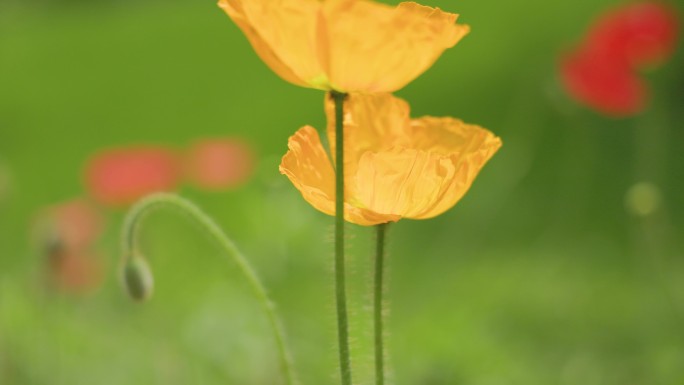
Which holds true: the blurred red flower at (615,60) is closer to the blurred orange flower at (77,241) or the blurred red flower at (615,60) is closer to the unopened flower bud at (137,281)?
the blurred orange flower at (77,241)

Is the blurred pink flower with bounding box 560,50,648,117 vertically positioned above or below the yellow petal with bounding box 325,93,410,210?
below

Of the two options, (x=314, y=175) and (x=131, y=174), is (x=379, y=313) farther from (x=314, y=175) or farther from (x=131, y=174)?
(x=131, y=174)

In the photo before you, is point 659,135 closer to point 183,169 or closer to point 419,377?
point 183,169

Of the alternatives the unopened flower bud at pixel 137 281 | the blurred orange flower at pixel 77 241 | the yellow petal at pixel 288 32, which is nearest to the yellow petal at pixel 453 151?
the yellow petal at pixel 288 32

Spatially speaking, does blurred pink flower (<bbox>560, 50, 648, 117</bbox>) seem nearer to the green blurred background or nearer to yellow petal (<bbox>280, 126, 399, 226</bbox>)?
the green blurred background

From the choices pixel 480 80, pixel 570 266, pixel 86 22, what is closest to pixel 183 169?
pixel 570 266

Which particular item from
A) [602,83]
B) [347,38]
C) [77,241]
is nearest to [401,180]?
[347,38]

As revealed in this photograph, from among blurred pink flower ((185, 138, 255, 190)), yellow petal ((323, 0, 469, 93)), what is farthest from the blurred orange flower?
yellow petal ((323, 0, 469, 93))
